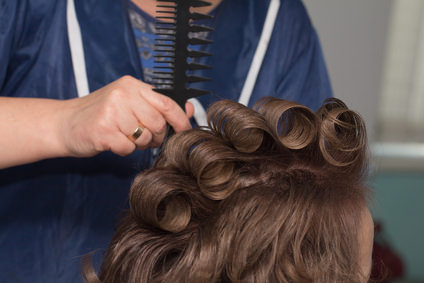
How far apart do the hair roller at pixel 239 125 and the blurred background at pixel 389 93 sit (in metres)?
1.58

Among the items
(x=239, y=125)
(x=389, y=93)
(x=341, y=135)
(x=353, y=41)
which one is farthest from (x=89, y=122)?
(x=389, y=93)

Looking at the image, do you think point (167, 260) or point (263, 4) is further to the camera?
point (263, 4)

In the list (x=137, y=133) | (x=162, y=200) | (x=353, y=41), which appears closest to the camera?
(x=162, y=200)

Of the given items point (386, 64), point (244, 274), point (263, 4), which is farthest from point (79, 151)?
point (386, 64)

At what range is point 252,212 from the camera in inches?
23.4

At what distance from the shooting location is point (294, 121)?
0.66 m

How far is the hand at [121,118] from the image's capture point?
0.68 m

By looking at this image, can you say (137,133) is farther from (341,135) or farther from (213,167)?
(341,135)

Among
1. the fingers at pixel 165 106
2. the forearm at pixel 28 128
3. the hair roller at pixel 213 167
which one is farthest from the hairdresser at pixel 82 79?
the hair roller at pixel 213 167

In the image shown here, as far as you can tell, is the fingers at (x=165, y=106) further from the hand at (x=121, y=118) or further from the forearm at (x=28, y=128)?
the forearm at (x=28, y=128)

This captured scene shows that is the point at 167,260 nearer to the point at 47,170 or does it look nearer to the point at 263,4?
the point at 47,170

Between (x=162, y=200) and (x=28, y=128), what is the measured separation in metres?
0.26

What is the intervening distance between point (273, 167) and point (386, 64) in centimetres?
187

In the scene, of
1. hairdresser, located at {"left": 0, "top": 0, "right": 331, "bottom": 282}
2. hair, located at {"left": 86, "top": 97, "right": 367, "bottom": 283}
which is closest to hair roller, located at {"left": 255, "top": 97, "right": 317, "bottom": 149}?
hair, located at {"left": 86, "top": 97, "right": 367, "bottom": 283}
